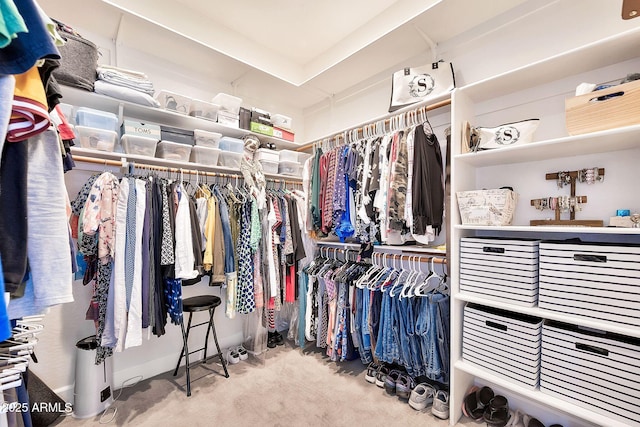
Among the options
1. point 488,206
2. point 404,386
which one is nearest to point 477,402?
point 404,386

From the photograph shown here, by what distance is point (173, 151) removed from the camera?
6.91 feet

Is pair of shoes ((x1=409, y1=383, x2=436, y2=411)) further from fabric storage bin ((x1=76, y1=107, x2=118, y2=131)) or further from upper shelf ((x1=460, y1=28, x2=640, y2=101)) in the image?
fabric storage bin ((x1=76, y1=107, x2=118, y2=131))

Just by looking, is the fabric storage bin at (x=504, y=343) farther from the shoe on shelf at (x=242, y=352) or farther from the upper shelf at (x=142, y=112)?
the upper shelf at (x=142, y=112)

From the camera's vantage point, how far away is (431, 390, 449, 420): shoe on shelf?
5.82ft

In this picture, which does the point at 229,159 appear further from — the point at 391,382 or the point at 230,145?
the point at 391,382

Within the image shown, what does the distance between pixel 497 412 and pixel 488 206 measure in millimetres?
1249

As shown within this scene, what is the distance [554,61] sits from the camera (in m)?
1.48

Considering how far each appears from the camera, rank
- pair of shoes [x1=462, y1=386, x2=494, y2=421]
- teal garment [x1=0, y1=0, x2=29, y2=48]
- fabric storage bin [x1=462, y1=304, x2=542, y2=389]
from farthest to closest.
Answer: pair of shoes [x1=462, y1=386, x2=494, y2=421] < fabric storage bin [x1=462, y1=304, x2=542, y2=389] < teal garment [x1=0, y1=0, x2=29, y2=48]

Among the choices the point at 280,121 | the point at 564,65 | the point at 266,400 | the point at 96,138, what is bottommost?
the point at 266,400

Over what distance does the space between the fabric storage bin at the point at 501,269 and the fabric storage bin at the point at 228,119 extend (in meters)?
2.04

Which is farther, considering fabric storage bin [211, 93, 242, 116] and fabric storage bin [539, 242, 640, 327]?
fabric storage bin [211, 93, 242, 116]

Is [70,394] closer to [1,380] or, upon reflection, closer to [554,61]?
[1,380]

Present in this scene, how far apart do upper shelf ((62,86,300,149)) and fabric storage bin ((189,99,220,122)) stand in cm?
6

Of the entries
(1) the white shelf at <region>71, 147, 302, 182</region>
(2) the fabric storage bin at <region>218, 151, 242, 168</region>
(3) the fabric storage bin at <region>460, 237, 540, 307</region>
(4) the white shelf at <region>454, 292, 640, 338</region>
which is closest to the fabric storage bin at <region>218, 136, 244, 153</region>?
(2) the fabric storage bin at <region>218, 151, 242, 168</region>
